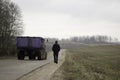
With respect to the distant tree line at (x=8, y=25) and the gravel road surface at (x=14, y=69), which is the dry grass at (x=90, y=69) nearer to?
the gravel road surface at (x=14, y=69)

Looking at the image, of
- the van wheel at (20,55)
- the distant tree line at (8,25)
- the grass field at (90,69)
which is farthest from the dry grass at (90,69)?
the distant tree line at (8,25)

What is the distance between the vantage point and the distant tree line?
2612 inches

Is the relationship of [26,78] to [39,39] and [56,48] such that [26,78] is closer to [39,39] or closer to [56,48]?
[56,48]

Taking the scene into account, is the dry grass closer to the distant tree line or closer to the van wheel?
the van wheel

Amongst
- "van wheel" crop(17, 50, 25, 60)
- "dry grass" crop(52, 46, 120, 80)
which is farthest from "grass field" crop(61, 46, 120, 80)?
"van wheel" crop(17, 50, 25, 60)

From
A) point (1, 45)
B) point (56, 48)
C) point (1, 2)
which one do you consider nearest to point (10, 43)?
point (1, 45)

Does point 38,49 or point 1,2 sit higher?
point 1,2

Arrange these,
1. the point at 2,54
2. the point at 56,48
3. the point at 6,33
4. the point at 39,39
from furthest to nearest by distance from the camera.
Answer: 1. the point at 6,33
2. the point at 2,54
3. the point at 39,39
4. the point at 56,48

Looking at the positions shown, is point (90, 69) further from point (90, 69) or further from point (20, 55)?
point (20, 55)

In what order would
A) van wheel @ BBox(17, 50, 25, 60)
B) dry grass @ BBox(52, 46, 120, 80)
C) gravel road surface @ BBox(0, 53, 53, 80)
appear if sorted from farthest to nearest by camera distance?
van wheel @ BBox(17, 50, 25, 60) → dry grass @ BBox(52, 46, 120, 80) → gravel road surface @ BBox(0, 53, 53, 80)

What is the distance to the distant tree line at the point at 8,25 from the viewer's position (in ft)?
218

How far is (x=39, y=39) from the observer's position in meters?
47.7

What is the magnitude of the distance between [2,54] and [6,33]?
570 cm

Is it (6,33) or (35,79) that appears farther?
(6,33)
